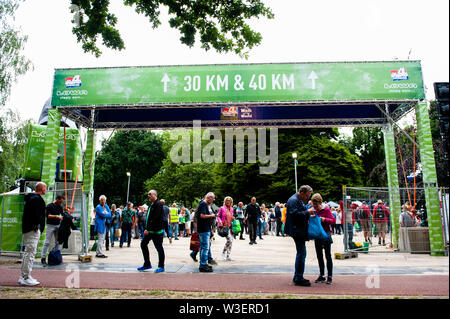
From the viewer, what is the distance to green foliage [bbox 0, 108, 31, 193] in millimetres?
24391

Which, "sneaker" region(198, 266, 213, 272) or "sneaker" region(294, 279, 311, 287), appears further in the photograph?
"sneaker" region(198, 266, 213, 272)

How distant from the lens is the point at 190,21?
684 centimetres

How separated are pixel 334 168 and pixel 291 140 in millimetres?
4667

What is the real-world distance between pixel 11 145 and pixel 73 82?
54.0 ft

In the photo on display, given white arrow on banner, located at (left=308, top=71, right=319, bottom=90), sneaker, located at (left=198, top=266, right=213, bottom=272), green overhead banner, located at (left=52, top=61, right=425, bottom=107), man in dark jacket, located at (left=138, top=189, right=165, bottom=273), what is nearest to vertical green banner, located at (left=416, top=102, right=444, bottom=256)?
green overhead banner, located at (left=52, top=61, right=425, bottom=107)

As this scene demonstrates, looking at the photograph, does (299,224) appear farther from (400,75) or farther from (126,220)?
(126,220)

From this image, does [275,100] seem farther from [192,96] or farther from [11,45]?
[11,45]

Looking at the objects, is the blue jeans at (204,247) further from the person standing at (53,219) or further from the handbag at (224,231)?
the person standing at (53,219)

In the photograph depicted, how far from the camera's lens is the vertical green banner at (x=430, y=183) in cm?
1088

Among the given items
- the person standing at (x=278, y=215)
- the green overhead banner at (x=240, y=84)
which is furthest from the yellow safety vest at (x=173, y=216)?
the green overhead banner at (x=240, y=84)

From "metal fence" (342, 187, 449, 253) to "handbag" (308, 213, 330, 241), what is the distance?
14.9ft

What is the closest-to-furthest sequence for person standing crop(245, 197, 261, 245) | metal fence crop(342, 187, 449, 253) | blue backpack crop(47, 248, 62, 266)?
blue backpack crop(47, 248, 62, 266) < metal fence crop(342, 187, 449, 253) < person standing crop(245, 197, 261, 245)

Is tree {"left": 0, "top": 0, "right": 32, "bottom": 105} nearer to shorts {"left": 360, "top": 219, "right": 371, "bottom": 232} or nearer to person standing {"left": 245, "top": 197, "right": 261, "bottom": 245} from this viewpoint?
person standing {"left": 245, "top": 197, "right": 261, "bottom": 245}

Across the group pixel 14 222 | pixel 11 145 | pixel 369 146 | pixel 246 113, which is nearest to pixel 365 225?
pixel 246 113
